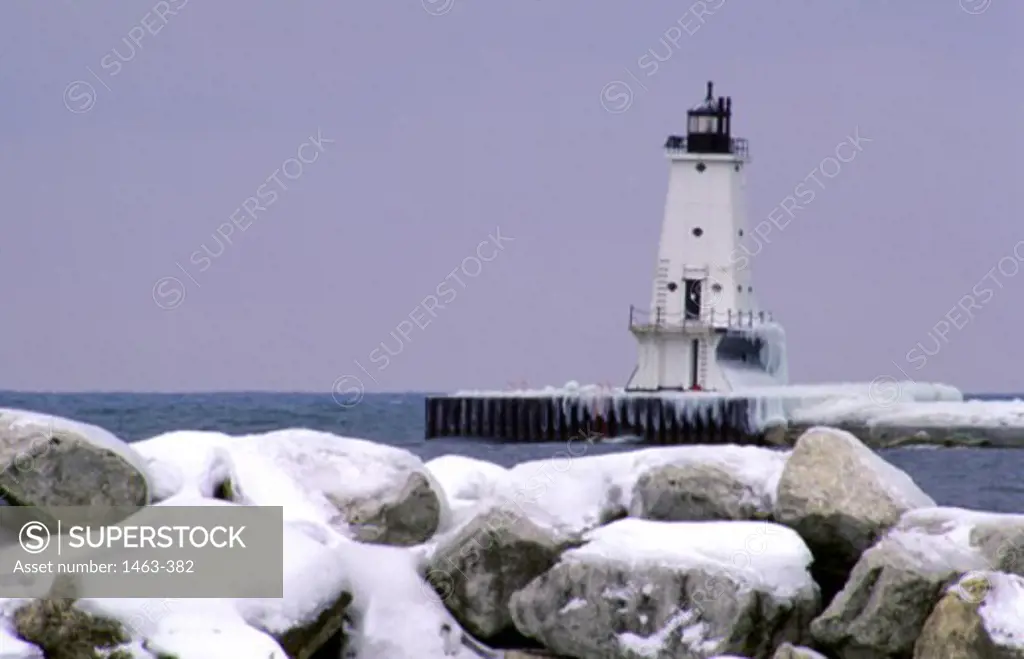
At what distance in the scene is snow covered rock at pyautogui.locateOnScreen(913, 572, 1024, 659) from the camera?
1537cm

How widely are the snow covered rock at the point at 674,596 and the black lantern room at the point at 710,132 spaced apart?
54793mm

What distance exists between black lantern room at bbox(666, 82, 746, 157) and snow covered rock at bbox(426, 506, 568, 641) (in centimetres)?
5422

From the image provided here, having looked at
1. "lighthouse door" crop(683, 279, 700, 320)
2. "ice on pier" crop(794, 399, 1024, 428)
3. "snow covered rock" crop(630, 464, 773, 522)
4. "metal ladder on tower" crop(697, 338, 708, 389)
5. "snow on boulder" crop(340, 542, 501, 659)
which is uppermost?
"lighthouse door" crop(683, 279, 700, 320)

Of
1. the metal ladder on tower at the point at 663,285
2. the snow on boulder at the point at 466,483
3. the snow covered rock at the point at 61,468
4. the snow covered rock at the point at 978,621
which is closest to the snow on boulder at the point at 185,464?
the snow covered rock at the point at 61,468

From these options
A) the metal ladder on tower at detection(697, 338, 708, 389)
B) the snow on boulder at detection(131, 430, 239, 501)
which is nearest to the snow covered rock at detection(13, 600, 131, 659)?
the snow on boulder at detection(131, 430, 239, 501)

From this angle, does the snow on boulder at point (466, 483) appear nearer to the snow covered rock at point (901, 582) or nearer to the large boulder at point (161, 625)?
the large boulder at point (161, 625)

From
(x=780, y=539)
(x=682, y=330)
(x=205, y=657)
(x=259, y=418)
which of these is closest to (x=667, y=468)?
(x=780, y=539)

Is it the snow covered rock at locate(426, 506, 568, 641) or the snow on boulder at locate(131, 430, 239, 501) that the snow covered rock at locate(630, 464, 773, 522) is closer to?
the snow covered rock at locate(426, 506, 568, 641)

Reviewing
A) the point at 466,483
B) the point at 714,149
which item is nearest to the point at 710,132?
the point at 714,149

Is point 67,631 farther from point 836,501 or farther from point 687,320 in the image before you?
point 687,320

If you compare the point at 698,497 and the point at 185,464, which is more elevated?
the point at 185,464

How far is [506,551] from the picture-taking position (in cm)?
1755

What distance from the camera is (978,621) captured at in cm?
1552

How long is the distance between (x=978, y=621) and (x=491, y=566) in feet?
13.5
